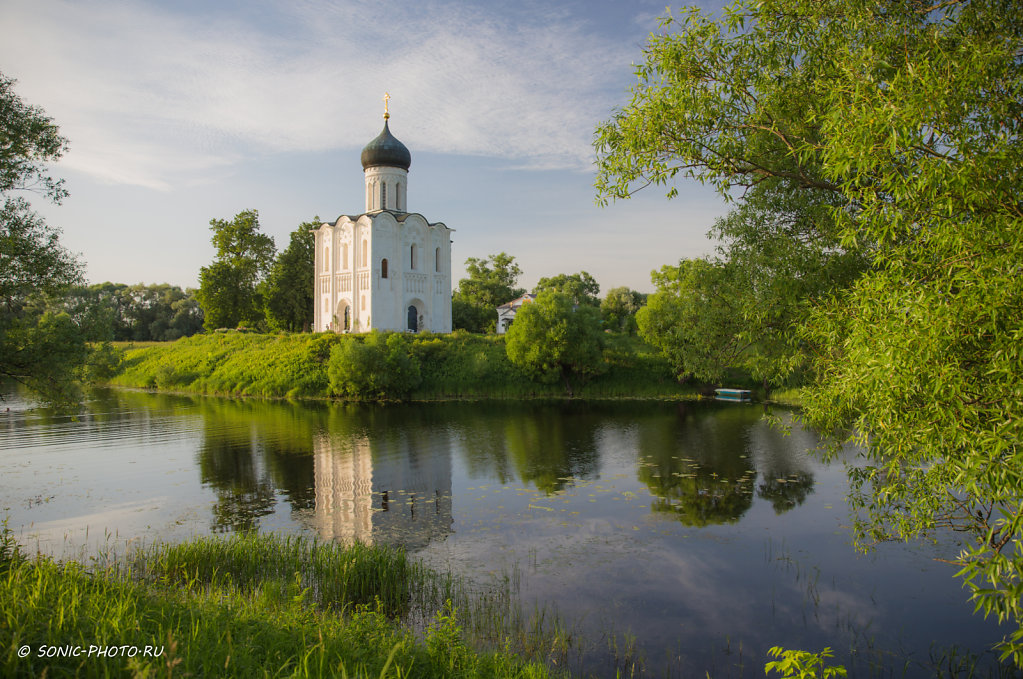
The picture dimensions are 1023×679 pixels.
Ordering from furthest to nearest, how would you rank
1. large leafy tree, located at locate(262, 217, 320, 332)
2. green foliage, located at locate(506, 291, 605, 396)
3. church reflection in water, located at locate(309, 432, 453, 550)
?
large leafy tree, located at locate(262, 217, 320, 332)
green foliage, located at locate(506, 291, 605, 396)
church reflection in water, located at locate(309, 432, 453, 550)

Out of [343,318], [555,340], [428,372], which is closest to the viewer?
[555,340]

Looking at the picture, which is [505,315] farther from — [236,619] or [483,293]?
[236,619]

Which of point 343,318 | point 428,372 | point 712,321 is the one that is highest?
point 343,318

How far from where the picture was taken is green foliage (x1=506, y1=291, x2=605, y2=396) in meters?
32.6

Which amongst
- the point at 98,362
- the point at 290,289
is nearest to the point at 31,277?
the point at 98,362

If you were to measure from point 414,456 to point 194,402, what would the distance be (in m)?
18.2

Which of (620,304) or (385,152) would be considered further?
(620,304)

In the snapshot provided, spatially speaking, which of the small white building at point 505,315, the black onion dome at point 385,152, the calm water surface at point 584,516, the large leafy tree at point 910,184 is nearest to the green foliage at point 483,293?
the small white building at point 505,315

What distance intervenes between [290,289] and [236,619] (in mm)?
44920

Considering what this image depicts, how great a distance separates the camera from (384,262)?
42.7 meters

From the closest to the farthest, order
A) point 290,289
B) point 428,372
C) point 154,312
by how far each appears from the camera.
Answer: point 428,372 < point 290,289 < point 154,312

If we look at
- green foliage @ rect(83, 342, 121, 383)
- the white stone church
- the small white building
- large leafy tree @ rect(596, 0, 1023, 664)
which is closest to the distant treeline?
the white stone church

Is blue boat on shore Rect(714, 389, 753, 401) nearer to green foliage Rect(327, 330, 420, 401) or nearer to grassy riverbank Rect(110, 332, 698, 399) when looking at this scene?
grassy riverbank Rect(110, 332, 698, 399)

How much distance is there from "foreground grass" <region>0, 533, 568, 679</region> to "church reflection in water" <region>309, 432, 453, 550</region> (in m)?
1.68
